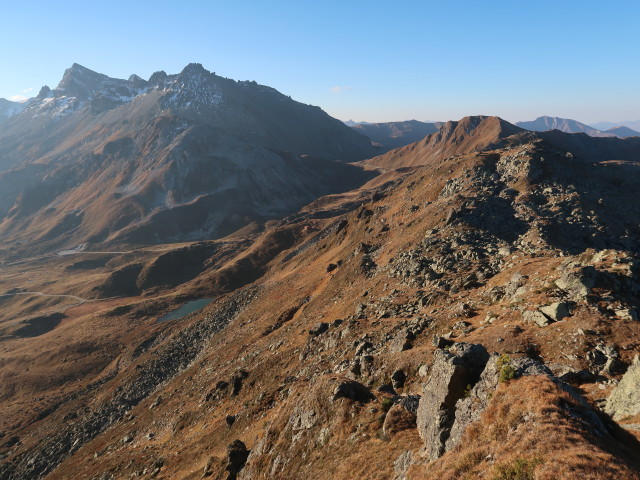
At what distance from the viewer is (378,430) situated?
21578 mm

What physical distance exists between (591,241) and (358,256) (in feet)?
114

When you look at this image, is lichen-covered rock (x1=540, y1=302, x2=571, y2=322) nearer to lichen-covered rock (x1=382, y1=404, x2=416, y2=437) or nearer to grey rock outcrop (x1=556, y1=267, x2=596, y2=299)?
grey rock outcrop (x1=556, y1=267, x2=596, y2=299)

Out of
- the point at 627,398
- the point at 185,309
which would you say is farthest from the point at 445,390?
the point at 185,309

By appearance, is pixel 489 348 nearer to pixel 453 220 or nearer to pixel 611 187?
pixel 453 220

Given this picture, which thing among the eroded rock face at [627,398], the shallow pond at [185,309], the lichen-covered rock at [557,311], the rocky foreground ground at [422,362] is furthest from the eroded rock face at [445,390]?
the shallow pond at [185,309]

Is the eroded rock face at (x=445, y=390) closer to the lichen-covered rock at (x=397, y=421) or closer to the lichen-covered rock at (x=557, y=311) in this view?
the lichen-covered rock at (x=397, y=421)

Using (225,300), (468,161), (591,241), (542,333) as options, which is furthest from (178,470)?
(468,161)

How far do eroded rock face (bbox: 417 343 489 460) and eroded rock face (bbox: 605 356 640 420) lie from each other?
4.99m

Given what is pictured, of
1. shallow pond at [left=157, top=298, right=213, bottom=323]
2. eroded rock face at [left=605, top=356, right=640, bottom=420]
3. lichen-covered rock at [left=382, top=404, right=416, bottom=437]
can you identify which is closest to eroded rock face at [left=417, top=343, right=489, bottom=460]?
lichen-covered rock at [left=382, top=404, right=416, bottom=437]

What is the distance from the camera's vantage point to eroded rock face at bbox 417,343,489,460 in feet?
53.4

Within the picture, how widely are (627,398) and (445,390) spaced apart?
22.8ft

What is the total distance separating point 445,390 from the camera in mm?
17344

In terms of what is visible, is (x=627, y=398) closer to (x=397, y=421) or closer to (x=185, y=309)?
(x=397, y=421)

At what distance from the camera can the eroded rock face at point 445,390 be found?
1627cm
